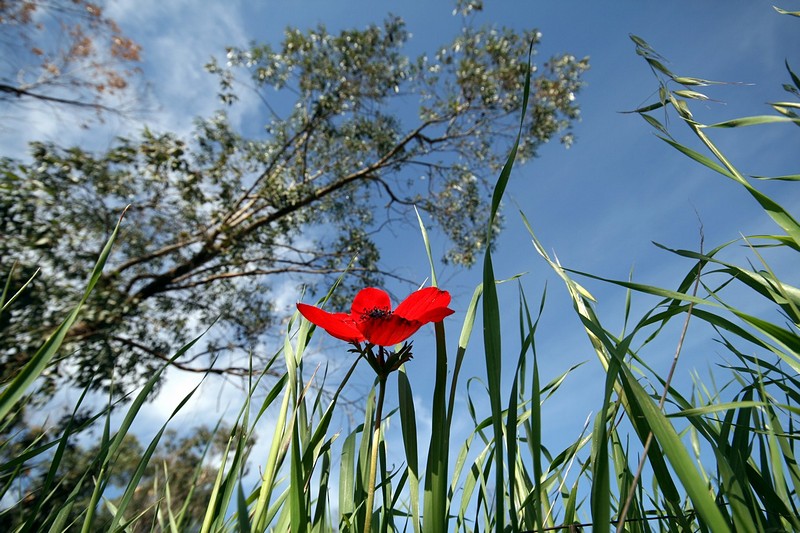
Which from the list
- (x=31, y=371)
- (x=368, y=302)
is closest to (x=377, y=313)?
(x=368, y=302)

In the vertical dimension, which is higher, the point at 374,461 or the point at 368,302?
the point at 368,302

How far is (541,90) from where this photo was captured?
6.45 metres

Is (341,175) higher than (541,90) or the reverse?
the reverse

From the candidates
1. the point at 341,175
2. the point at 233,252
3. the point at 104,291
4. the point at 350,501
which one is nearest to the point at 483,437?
the point at 350,501

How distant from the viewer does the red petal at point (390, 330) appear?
18.7 inches

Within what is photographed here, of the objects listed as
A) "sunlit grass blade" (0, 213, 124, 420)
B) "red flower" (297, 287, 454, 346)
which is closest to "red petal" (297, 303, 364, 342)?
"red flower" (297, 287, 454, 346)

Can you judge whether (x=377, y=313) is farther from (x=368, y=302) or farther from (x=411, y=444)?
(x=411, y=444)

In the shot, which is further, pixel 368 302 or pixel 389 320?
pixel 368 302

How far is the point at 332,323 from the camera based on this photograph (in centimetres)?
50

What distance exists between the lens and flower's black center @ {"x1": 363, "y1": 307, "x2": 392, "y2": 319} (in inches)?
20.2

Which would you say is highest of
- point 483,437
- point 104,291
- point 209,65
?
point 209,65

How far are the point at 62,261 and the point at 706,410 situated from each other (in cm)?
485

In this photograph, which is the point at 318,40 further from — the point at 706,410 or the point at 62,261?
the point at 706,410

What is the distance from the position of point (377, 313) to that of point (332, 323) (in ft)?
0.23
